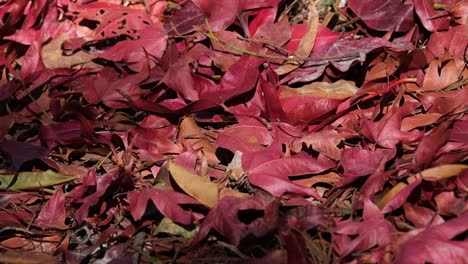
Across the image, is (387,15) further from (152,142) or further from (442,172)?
(152,142)

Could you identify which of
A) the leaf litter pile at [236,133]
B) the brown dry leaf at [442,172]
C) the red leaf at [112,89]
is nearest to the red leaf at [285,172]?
the leaf litter pile at [236,133]

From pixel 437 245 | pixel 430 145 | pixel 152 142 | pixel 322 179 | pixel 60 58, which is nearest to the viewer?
pixel 437 245

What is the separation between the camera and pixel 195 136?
138cm

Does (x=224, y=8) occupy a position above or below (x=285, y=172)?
above

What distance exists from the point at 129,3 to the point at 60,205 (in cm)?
68

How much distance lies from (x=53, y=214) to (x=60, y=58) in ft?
1.72

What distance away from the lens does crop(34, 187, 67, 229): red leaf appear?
49.9 inches

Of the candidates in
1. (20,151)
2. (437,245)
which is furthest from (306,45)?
(20,151)

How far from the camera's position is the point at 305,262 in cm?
104

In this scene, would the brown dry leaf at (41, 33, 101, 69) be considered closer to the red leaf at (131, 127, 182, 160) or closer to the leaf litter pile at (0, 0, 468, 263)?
the leaf litter pile at (0, 0, 468, 263)

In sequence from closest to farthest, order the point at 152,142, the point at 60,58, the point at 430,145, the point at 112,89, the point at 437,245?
the point at 437,245 → the point at 430,145 → the point at 152,142 → the point at 112,89 → the point at 60,58

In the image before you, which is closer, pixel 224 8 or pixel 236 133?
pixel 236 133

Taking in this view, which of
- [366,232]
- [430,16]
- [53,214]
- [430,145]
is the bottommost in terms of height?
[53,214]

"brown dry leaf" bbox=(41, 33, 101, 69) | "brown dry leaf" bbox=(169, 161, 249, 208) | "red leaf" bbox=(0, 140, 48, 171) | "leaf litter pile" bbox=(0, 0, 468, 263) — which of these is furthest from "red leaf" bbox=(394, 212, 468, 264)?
"brown dry leaf" bbox=(41, 33, 101, 69)
